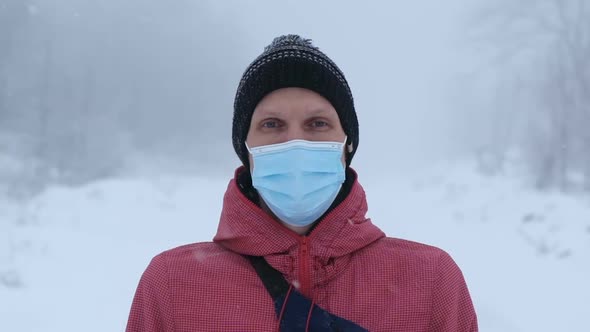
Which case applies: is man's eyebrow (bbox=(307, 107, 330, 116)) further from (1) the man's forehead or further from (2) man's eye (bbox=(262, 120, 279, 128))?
(2) man's eye (bbox=(262, 120, 279, 128))

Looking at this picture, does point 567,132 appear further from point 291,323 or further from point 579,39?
point 291,323

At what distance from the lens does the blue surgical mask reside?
60.7 inches

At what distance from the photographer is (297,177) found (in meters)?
1.61

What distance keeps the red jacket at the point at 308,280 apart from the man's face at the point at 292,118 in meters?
0.23

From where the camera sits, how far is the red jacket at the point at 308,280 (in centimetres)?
132

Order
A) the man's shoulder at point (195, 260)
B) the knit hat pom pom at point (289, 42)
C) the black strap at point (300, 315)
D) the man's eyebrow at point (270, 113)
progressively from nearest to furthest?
the black strap at point (300, 315) < the man's shoulder at point (195, 260) < the man's eyebrow at point (270, 113) < the knit hat pom pom at point (289, 42)

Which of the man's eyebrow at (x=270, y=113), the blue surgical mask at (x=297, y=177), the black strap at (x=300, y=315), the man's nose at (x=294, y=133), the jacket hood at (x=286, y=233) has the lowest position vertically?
the black strap at (x=300, y=315)

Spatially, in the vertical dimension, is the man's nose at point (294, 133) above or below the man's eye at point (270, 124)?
below

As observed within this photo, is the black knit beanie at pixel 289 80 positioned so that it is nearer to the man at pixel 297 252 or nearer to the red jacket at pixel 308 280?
the man at pixel 297 252

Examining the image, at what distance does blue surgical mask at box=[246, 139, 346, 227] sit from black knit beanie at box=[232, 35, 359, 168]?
99 mm

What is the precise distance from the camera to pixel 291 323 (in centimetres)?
127

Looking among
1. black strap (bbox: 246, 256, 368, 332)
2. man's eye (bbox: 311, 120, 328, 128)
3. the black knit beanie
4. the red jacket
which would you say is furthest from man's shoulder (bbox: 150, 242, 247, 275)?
man's eye (bbox: 311, 120, 328, 128)

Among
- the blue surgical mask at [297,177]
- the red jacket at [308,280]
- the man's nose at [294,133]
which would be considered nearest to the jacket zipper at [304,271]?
the red jacket at [308,280]

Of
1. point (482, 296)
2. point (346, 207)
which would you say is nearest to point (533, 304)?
point (482, 296)
